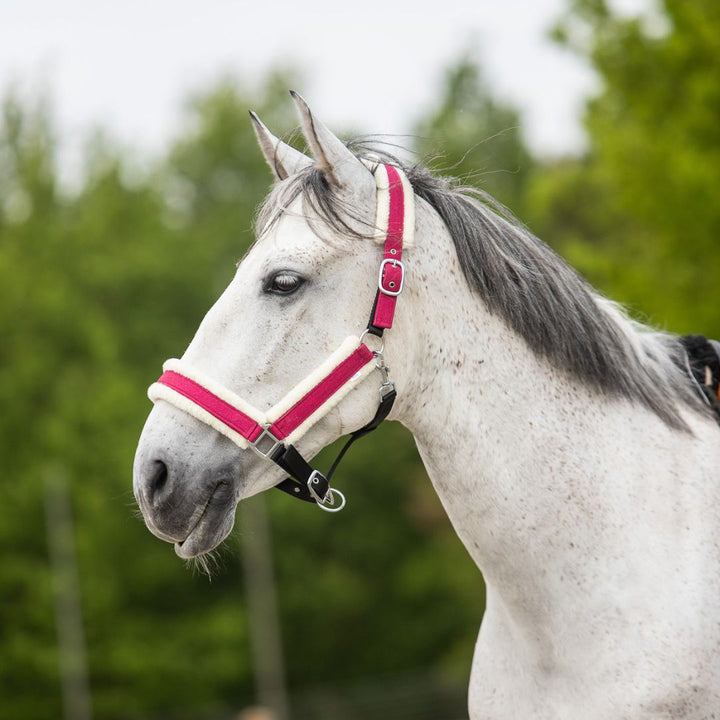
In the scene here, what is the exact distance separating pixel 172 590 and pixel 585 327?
17987 millimetres

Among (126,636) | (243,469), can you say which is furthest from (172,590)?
(243,469)

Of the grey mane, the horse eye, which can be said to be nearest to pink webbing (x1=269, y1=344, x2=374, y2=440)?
the horse eye

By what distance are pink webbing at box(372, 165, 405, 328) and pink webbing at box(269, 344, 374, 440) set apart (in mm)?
124

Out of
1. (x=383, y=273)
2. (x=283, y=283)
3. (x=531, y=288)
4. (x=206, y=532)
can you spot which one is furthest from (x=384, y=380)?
(x=206, y=532)

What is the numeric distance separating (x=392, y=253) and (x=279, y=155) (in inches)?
27.1

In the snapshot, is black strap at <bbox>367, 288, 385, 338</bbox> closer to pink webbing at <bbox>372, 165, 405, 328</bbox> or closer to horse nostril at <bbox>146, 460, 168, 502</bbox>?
pink webbing at <bbox>372, 165, 405, 328</bbox>

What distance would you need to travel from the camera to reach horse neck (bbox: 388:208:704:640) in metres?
2.96

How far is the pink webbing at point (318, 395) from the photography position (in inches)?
112

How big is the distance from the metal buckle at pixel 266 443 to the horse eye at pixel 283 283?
424 millimetres

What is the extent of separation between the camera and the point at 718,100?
28.3 feet

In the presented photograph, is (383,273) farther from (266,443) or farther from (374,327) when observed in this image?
(266,443)

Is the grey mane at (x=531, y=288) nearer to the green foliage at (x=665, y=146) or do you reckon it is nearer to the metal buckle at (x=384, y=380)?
the metal buckle at (x=384, y=380)

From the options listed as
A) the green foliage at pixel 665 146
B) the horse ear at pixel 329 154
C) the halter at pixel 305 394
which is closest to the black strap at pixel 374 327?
the halter at pixel 305 394

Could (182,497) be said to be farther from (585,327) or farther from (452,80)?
(452,80)
